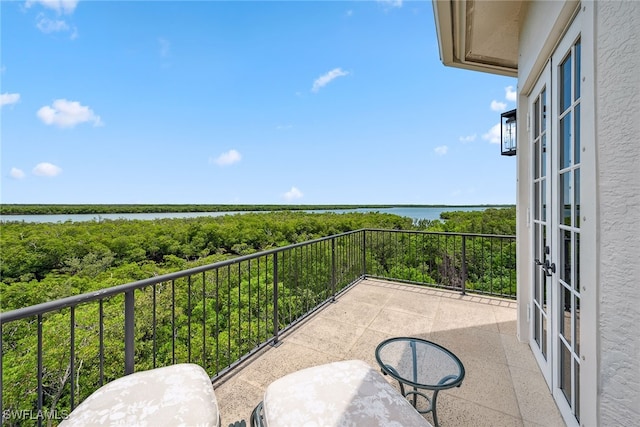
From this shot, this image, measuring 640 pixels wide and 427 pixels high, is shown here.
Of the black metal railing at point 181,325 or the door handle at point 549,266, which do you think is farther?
the black metal railing at point 181,325

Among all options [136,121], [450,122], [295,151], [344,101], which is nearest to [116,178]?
[136,121]

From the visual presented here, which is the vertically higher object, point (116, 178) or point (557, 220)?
point (116, 178)

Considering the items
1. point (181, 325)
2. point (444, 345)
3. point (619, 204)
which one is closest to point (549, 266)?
point (619, 204)

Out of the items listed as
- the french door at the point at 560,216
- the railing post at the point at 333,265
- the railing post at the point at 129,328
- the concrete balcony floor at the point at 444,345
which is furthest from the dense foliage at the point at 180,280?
the french door at the point at 560,216

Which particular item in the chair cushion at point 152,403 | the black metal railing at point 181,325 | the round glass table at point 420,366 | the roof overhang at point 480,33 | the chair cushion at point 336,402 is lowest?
the black metal railing at point 181,325

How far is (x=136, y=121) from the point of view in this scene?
31.5ft

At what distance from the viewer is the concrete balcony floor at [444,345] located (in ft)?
5.76

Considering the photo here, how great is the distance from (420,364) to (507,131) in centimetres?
306

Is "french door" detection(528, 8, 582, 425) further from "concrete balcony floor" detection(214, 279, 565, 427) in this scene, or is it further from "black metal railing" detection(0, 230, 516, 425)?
"black metal railing" detection(0, 230, 516, 425)

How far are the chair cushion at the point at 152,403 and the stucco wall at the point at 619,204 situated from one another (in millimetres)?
1487

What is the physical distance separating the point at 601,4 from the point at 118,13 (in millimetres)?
8630

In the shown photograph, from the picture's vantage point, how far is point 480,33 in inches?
93.3

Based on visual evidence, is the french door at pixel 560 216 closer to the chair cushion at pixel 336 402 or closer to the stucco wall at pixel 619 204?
the stucco wall at pixel 619 204

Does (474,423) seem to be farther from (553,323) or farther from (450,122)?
(450,122)
